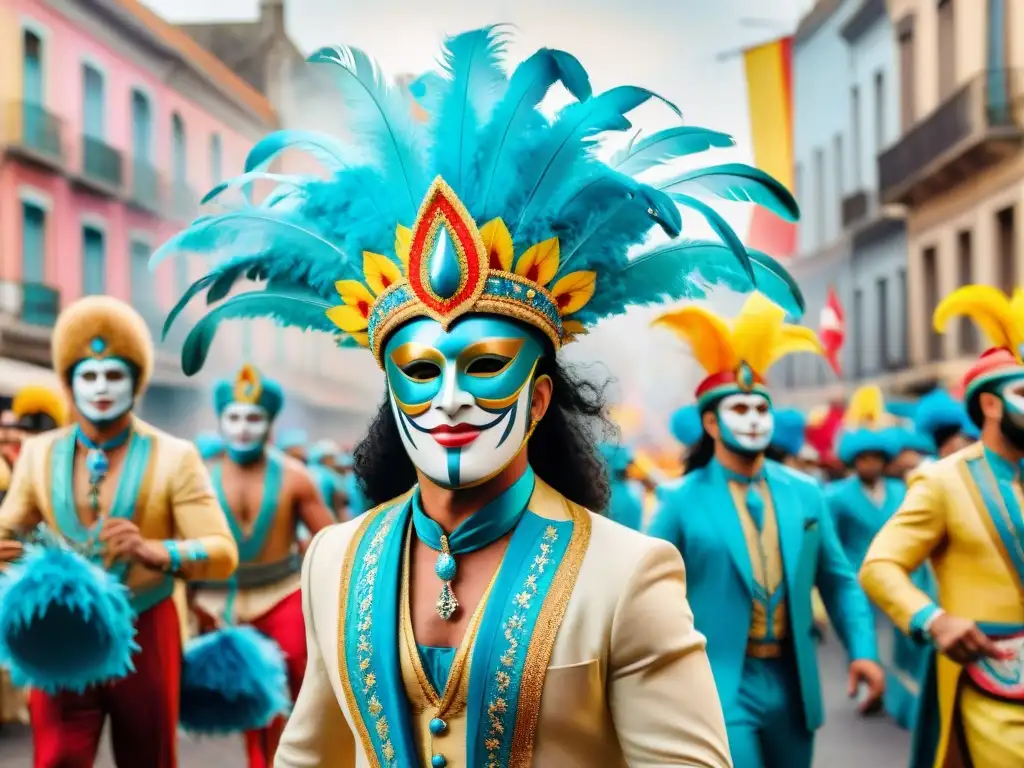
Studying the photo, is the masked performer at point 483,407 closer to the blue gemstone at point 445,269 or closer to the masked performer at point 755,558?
the blue gemstone at point 445,269

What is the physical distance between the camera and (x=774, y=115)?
40.0 feet

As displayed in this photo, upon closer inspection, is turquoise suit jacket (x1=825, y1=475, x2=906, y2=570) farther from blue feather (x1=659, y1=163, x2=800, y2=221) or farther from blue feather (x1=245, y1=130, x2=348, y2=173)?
blue feather (x1=245, y1=130, x2=348, y2=173)

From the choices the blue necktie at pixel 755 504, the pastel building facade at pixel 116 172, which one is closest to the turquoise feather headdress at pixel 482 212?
the blue necktie at pixel 755 504

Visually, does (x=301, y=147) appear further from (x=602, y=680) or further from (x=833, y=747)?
(x=833, y=747)

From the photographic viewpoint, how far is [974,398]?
5746mm

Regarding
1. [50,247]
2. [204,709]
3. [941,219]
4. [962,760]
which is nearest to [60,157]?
[50,247]

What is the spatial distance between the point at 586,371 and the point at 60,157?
2014 cm

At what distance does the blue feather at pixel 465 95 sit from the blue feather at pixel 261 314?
0.45m

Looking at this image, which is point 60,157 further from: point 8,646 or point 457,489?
point 457,489

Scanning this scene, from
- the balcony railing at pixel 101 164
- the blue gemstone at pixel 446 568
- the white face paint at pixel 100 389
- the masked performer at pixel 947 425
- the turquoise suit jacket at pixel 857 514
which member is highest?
the balcony railing at pixel 101 164

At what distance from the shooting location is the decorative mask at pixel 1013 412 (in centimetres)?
548

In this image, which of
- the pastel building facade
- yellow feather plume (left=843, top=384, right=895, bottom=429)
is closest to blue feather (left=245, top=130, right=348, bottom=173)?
yellow feather plume (left=843, top=384, right=895, bottom=429)

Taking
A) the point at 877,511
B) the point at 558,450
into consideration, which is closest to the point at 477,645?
the point at 558,450

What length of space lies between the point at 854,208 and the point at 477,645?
26.1m
